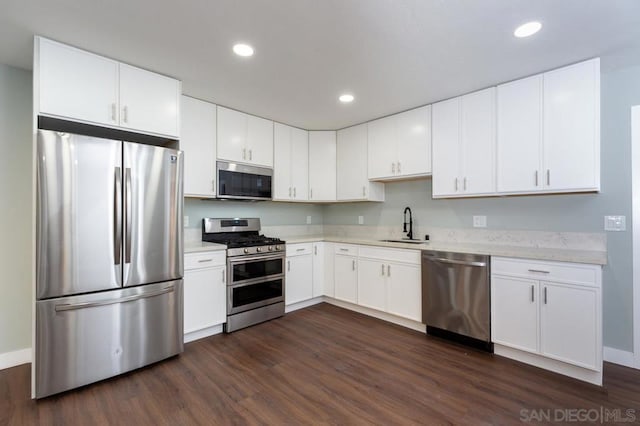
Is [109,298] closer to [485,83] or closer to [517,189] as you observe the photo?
[517,189]

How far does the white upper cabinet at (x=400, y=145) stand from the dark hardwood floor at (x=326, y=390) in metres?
1.96

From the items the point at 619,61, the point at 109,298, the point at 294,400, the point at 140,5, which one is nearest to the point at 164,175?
the point at 109,298

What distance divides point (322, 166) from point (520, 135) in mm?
2481

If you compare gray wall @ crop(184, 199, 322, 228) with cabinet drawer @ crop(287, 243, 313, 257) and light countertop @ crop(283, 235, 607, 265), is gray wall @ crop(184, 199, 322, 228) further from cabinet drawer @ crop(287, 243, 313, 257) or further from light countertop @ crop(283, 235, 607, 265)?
light countertop @ crop(283, 235, 607, 265)

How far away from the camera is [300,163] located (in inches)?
168

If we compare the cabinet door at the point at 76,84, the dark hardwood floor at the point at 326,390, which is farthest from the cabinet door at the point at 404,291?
the cabinet door at the point at 76,84

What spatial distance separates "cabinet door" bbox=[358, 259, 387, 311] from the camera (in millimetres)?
3500

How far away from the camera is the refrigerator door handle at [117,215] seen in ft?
7.47

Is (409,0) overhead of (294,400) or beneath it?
overhead

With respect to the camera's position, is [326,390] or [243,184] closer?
[326,390]

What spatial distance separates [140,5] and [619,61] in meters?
3.60

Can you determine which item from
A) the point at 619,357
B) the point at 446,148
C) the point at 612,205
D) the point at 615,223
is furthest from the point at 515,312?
the point at 446,148

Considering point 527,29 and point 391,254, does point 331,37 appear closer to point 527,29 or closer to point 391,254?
point 527,29

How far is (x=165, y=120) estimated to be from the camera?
264 cm
